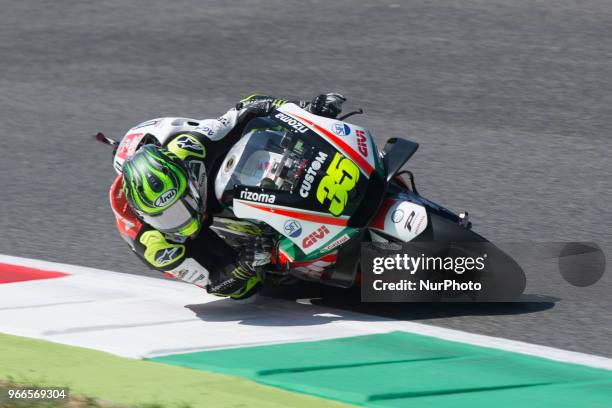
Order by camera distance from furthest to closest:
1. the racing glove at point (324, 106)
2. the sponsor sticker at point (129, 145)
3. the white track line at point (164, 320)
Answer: the racing glove at point (324, 106)
the sponsor sticker at point (129, 145)
the white track line at point (164, 320)

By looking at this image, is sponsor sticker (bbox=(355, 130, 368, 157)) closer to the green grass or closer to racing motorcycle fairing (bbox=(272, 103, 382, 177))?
racing motorcycle fairing (bbox=(272, 103, 382, 177))

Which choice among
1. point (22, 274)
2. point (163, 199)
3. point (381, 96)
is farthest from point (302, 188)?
point (381, 96)

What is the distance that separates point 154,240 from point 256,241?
0.61 metres

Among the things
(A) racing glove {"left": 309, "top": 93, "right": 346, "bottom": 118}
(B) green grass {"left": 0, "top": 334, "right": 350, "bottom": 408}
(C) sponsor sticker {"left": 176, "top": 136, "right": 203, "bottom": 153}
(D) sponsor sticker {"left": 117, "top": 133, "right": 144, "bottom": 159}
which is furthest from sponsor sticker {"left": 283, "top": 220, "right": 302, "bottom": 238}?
(B) green grass {"left": 0, "top": 334, "right": 350, "bottom": 408}

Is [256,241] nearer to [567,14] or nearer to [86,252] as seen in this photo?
[86,252]

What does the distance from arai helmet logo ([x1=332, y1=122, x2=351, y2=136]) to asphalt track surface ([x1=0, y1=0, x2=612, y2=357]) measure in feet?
3.65

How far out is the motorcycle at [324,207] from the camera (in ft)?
22.0

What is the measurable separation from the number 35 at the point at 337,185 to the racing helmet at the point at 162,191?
740 mm

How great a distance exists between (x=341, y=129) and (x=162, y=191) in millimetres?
1204

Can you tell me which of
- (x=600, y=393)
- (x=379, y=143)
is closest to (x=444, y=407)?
(x=600, y=393)

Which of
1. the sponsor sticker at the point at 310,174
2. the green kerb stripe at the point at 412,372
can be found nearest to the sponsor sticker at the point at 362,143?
the sponsor sticker at the point at 310,174

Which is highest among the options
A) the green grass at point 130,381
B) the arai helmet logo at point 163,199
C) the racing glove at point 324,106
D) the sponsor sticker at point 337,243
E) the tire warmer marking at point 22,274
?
the racing glove at point 324,106

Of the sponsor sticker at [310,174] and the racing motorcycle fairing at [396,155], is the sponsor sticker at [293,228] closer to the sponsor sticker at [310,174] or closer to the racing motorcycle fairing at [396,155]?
the sponsor sticker at [310,174]

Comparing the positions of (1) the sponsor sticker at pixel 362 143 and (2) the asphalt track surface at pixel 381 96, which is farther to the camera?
(2) the asphalt track surface at pixel 381 96
